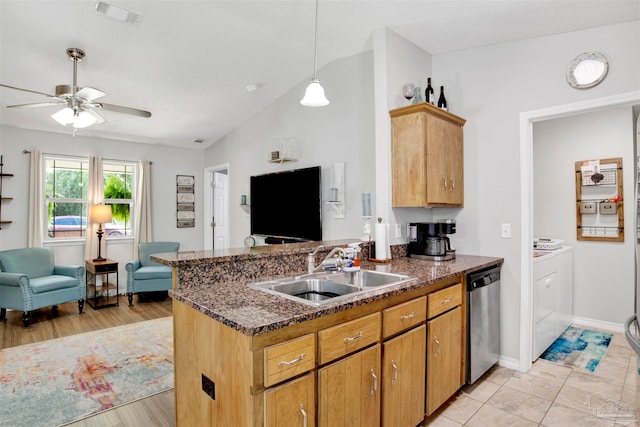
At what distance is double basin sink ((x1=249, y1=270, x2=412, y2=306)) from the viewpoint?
1.89 metres

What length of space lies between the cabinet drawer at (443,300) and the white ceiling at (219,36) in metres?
2.04

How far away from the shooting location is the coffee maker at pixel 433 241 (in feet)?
9.20

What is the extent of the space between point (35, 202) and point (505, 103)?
5.85m

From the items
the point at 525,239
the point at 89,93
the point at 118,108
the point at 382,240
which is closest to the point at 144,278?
the point at 118,108

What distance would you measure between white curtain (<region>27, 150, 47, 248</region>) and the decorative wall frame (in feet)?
6.39

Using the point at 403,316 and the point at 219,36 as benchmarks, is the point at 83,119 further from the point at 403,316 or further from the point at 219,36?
the point at 403,316

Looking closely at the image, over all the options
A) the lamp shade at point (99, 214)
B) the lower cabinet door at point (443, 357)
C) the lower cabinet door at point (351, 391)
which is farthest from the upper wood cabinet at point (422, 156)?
the lamp shade at point (99, 214)

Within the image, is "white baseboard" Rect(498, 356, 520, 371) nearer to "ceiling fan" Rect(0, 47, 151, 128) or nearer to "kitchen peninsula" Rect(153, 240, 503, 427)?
"kitchen peninsula" Rect(153, 240, 503, 427)

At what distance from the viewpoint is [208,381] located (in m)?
1.50

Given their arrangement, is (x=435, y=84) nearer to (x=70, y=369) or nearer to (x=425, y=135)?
(x=425, y=135)

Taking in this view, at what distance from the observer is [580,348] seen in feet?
10.6

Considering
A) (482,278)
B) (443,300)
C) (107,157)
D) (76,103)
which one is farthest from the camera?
(107,157)

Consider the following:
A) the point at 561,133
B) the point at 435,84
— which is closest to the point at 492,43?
the point at 435,84

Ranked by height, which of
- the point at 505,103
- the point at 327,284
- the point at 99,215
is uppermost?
the point at 505,103
